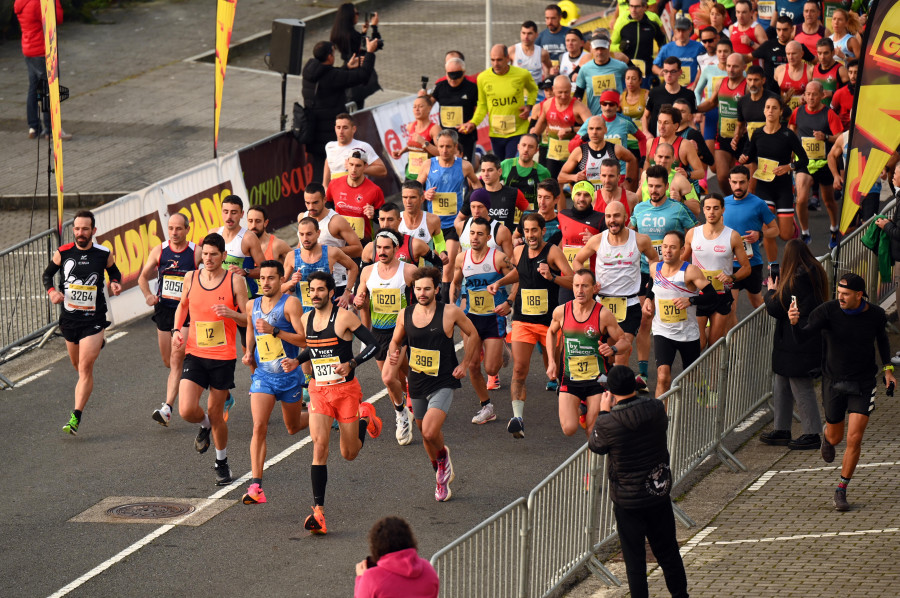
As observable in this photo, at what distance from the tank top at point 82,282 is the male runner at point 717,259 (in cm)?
572

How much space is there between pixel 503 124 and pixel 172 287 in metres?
6.10

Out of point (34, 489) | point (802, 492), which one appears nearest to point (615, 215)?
point (802, 492)

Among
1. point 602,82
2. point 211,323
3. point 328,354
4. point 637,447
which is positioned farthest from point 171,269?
point 602,82

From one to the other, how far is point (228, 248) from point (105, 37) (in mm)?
15615

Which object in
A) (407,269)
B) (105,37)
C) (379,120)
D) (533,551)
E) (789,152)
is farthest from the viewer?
(105,37)

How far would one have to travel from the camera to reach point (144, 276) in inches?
545

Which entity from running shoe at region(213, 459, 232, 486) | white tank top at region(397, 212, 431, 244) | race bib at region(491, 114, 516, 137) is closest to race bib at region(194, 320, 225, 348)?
running shoe at region(213, 459, 232, 486)

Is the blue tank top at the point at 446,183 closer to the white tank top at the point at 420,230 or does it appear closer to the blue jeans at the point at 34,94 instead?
the white tank top at the point at 420,230

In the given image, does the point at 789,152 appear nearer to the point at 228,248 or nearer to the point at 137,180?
the point at 228,248

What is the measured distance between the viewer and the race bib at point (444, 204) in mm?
15844

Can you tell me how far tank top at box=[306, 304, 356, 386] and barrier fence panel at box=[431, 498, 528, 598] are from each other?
Answer: 109 inches

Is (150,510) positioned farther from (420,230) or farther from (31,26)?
(31,26)

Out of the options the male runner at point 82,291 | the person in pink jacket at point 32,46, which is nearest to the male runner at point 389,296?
the male runner at point 82,291

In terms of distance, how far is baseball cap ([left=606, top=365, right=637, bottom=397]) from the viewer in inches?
353
